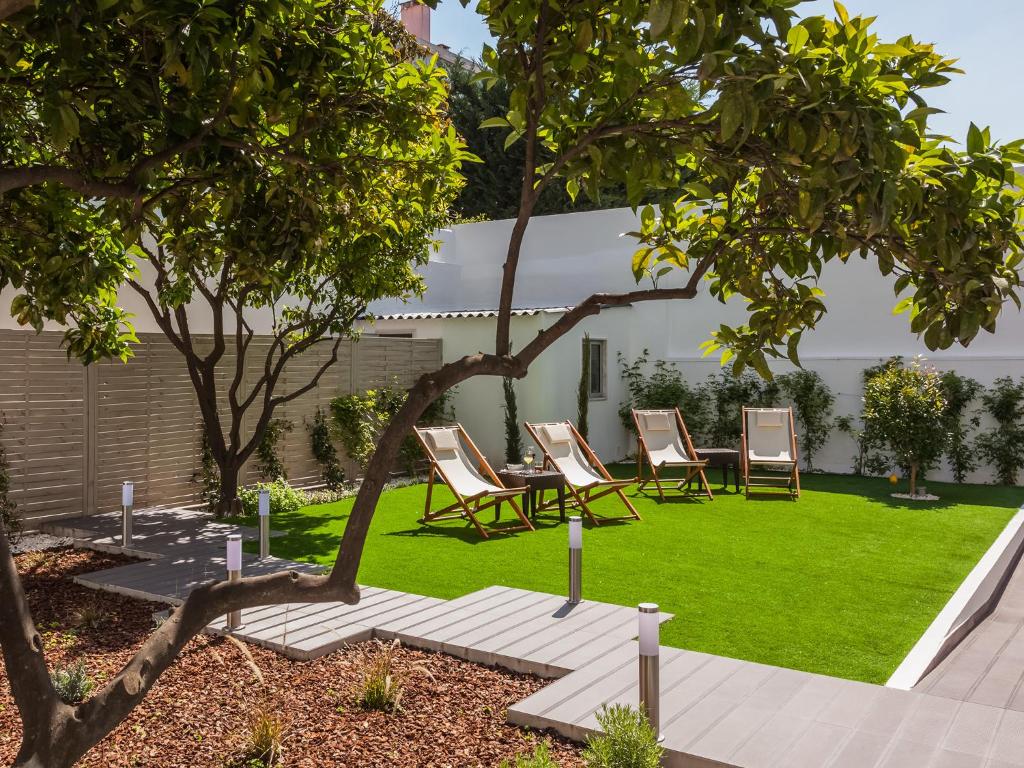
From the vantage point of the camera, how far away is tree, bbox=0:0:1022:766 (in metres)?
2.17

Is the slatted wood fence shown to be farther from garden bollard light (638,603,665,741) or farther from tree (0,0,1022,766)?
tree (0,0,1022,766)

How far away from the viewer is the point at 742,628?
579 cm

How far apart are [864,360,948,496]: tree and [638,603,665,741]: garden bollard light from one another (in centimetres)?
959

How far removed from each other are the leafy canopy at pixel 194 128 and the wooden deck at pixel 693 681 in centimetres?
247

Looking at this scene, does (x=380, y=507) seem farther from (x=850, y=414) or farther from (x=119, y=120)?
(x=850, y=414)

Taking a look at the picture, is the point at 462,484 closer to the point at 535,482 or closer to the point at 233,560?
the point at 535,482

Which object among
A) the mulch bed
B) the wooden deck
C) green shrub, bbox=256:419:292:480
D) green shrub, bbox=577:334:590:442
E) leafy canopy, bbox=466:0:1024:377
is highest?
leafy canopy, bbox=466:0:1024:377

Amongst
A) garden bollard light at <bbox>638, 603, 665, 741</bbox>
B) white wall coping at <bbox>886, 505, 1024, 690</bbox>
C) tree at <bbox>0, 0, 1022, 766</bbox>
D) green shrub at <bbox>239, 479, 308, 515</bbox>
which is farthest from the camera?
green shrub at <bbox>239, 479, 308, 515</bbox>

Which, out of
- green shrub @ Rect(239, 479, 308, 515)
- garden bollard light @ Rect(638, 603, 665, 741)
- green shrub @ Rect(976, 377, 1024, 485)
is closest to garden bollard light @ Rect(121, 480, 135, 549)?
green shrub @ Rect(239, 479, 308, 515)

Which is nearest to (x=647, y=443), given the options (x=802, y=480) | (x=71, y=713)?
(x=802, y=480)

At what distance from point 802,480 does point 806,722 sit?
35.4ft

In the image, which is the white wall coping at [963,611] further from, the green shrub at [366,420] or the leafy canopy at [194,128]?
the green shrub at [366,420]

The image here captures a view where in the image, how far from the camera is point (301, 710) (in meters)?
4.20

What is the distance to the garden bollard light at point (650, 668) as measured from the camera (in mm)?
3717
